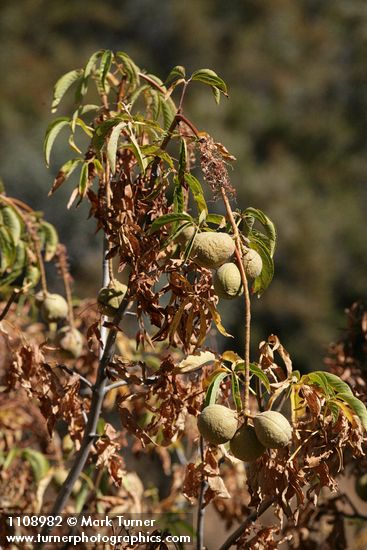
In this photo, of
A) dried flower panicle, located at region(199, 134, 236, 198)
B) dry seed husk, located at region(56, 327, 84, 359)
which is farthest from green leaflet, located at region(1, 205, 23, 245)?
dried flower panicle, located at region(199, 134, 236, 198)

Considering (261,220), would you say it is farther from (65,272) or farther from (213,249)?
(65,272)

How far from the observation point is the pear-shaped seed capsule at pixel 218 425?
1.33 meters

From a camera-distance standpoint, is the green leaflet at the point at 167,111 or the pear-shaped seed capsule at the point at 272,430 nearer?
the pear-shaped seed capsule at the point at 272,430

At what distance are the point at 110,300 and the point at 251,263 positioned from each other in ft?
1.16

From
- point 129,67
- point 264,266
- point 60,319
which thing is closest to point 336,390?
point 264,266

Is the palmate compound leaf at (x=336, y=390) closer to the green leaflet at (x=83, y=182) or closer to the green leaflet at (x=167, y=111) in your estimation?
the green leaflet at (x=83, y=182)

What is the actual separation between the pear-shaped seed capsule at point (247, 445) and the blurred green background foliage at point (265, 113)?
9427mm

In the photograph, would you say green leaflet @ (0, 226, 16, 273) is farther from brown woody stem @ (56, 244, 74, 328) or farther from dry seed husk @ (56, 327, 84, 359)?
dry seed husk @ (56, 327, 84, 359)

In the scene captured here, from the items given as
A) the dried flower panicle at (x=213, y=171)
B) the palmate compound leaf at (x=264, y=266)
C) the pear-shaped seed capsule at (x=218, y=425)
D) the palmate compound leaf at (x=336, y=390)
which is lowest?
the pear-shaped seed capsule at (x=218, y=425)

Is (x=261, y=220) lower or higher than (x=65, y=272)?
lower

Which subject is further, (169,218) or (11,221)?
(11,221)

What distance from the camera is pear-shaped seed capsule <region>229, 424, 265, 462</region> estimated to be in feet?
4.38

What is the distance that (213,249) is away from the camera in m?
1.37

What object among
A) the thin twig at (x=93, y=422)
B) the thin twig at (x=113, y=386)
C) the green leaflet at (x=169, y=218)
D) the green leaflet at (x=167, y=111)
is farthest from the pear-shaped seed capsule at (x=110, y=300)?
the green leaflet at (x=167, y=111)
